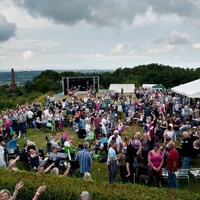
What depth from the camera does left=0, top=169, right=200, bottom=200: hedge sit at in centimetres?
575

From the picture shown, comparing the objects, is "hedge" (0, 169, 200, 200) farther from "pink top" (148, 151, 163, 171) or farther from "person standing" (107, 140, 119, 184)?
"person standing" (107, 140, 119, 184)

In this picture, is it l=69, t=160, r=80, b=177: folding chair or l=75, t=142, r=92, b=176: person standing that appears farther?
l=69, t=160, r=80, b=177: folding chair

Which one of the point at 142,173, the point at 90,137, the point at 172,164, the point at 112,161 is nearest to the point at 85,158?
the point at 112,161

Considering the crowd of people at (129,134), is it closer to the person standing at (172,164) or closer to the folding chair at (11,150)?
the person standing at (172,164)

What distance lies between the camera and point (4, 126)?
46.0 ft

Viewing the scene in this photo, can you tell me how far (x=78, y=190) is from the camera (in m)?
6.16

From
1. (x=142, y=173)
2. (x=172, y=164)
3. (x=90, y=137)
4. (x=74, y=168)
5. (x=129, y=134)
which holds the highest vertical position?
(x=172, y=164)

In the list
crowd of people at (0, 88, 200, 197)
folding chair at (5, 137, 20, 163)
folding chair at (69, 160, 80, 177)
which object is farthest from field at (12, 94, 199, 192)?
folding chair at (5, 137, 20, 163)

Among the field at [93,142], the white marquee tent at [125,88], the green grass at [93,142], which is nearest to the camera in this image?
the green grass at [93,142]

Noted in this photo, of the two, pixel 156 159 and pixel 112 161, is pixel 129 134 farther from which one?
pixel 156 159

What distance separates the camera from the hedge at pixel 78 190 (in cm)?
575

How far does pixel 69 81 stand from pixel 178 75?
29.3 meters

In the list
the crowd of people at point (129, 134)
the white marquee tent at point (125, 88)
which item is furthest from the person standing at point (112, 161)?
the white marquee tent at point (125, 88)

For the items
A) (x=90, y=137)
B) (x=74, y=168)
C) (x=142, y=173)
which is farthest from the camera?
(x=90, y=137)
